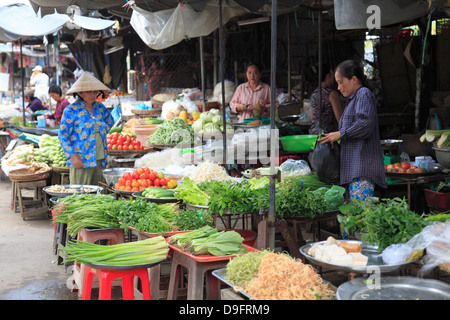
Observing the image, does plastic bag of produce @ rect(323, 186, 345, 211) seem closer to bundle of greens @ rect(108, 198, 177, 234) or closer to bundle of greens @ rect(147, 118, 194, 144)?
bundle of greens @ rect(108, 198, 177, 234)

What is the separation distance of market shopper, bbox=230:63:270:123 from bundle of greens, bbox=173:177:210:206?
3575mm

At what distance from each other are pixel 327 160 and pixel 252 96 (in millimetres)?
3651

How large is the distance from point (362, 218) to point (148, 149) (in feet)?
17.0

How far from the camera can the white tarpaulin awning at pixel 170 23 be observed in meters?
→ 7.61

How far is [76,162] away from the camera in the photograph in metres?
6.05

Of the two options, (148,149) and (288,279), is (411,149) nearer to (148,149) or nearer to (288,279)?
(148,149)

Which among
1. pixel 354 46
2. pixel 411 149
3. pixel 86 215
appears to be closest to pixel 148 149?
pixel 86 215

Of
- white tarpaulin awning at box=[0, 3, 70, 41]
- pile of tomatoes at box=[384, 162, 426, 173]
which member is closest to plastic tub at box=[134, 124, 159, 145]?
white tarpaulin awning at box=[0, 3, 70, 41]

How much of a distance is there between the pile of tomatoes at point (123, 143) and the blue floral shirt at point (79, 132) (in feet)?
5.36

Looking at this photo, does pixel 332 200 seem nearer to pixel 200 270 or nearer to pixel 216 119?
pixel 200 270
